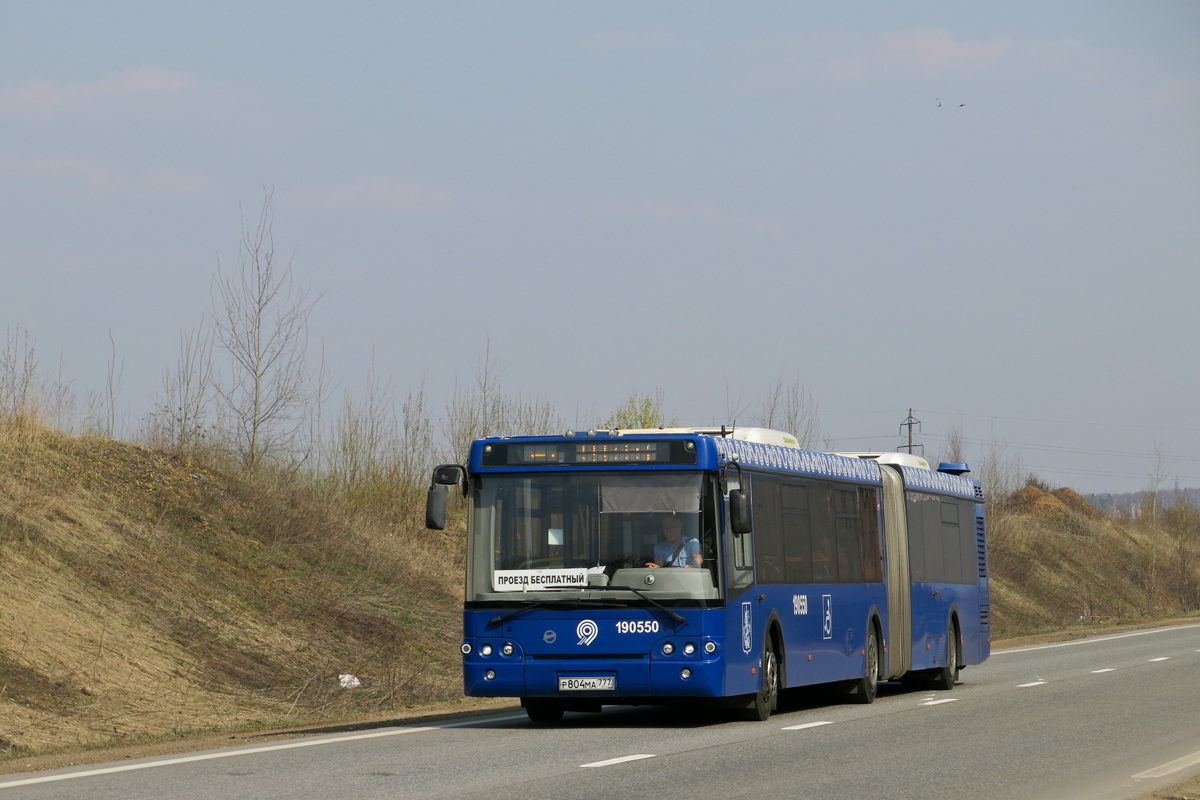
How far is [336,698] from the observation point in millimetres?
22016

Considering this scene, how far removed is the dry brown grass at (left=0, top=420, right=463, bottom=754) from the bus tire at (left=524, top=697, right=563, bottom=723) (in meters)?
4.16

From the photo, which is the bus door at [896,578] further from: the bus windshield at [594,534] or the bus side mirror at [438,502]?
the bus side mirror at [438,502]

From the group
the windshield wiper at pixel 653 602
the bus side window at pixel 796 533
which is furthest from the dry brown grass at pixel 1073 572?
the windshield wiper at pixel 653 602

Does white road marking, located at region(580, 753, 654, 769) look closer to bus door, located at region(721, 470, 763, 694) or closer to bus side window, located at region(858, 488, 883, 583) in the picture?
bus door, located at region(721, 470, 763, 694)

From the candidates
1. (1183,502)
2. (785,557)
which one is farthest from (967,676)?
(1183,502)

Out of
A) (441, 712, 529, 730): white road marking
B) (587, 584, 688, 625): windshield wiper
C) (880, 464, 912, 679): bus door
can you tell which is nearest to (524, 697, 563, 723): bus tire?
(441, 712, 529, 730): white road marking

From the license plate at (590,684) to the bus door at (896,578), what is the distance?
20.7 feet

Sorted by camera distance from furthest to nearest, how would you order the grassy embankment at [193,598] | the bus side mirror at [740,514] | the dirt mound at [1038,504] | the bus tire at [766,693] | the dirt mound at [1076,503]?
the dirt mound at [1076,503]
the dirt mound at [1038,504]
the grassy embankment at [193,598]
the bus tire at [766,693]
the bus side mirror at [740,514]

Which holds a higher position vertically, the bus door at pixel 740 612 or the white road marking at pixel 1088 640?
the bus door at pixel 740 612

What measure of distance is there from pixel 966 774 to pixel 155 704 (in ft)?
39.2

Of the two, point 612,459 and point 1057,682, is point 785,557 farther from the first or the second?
point 1057,682

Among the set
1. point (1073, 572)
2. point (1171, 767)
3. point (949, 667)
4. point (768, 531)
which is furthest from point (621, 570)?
point (1073, 572)

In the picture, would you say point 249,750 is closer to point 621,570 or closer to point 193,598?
point 621,570

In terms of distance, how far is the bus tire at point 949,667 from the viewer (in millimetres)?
23609
